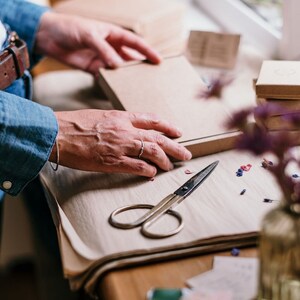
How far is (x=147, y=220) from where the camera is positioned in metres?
0.87

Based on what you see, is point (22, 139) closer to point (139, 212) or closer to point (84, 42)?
point (139, 212)

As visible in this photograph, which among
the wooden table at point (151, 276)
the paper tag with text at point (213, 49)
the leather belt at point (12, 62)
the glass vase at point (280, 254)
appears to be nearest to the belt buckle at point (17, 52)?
the leather belt at point (12, 62)

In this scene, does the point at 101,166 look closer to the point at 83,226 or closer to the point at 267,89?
the point at 83,226

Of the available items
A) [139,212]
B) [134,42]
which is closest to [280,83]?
[139,212]

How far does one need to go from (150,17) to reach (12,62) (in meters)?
0.44

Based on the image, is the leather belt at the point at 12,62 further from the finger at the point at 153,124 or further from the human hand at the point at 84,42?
the finger at the point at 153,124

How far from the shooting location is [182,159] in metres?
1.01

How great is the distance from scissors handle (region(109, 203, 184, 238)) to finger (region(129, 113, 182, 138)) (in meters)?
0.17

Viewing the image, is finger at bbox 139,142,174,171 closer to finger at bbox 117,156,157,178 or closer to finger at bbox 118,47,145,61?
finger at bbox 117,156,157,178

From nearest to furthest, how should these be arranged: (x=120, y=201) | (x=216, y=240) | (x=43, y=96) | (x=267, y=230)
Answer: (x=267, y=230)
(x=216, y=240)
(x=120, y=201)
(x=43, y=96)

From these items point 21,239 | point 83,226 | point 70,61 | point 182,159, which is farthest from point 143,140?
point 21,239

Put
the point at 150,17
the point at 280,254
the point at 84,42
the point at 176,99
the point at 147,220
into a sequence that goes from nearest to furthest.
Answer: the point at 280,254 < the point at 147,220 < the point at 176,99 < the point at 84,42 < the point at 150,17

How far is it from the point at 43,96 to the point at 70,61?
107mm

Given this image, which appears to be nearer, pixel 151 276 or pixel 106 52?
pixel 151 276
